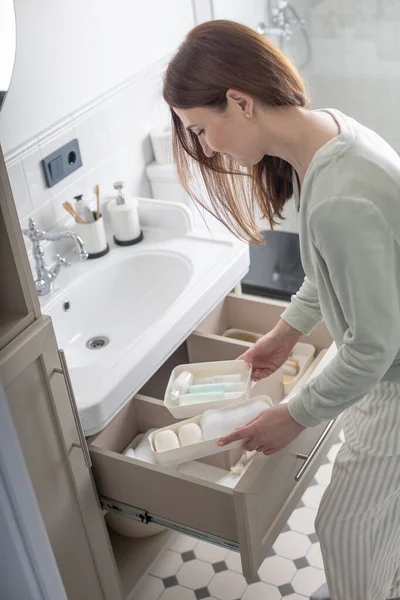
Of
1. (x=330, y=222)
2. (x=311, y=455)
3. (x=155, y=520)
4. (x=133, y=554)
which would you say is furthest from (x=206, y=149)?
(x=133, y=554)

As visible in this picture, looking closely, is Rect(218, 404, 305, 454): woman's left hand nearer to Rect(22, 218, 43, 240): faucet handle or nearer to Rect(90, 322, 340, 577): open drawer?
Rect(90, 322, 340, 577): open drawer

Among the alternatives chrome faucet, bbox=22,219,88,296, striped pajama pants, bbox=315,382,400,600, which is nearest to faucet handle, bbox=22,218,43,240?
chrome faucet, bbox=22,219,88,296

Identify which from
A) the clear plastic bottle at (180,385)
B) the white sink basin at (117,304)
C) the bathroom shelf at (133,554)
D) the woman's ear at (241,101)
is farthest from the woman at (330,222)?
the bathroom shelf at (133,554)

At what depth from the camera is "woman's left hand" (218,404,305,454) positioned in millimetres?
1253

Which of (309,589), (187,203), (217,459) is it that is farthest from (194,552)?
(187,203)

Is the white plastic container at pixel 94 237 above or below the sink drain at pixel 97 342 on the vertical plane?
above

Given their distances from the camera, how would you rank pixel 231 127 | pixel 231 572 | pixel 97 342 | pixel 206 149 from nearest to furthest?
pixel 231 127
pixel 206 149
pixel 97 342
pixel 231 572

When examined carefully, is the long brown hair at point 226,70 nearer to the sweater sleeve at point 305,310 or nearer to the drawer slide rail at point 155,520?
the sweater sleeve at point 305,310

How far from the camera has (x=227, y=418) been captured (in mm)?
1374

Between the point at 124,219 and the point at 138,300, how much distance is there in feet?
0.72

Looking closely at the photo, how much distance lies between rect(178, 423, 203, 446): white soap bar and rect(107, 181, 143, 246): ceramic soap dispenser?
0.68 metres

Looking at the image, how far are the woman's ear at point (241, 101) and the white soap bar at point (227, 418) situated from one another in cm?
55

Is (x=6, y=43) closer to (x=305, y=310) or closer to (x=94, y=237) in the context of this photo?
(x=94, y=237)

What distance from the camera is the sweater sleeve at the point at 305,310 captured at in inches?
57.7
